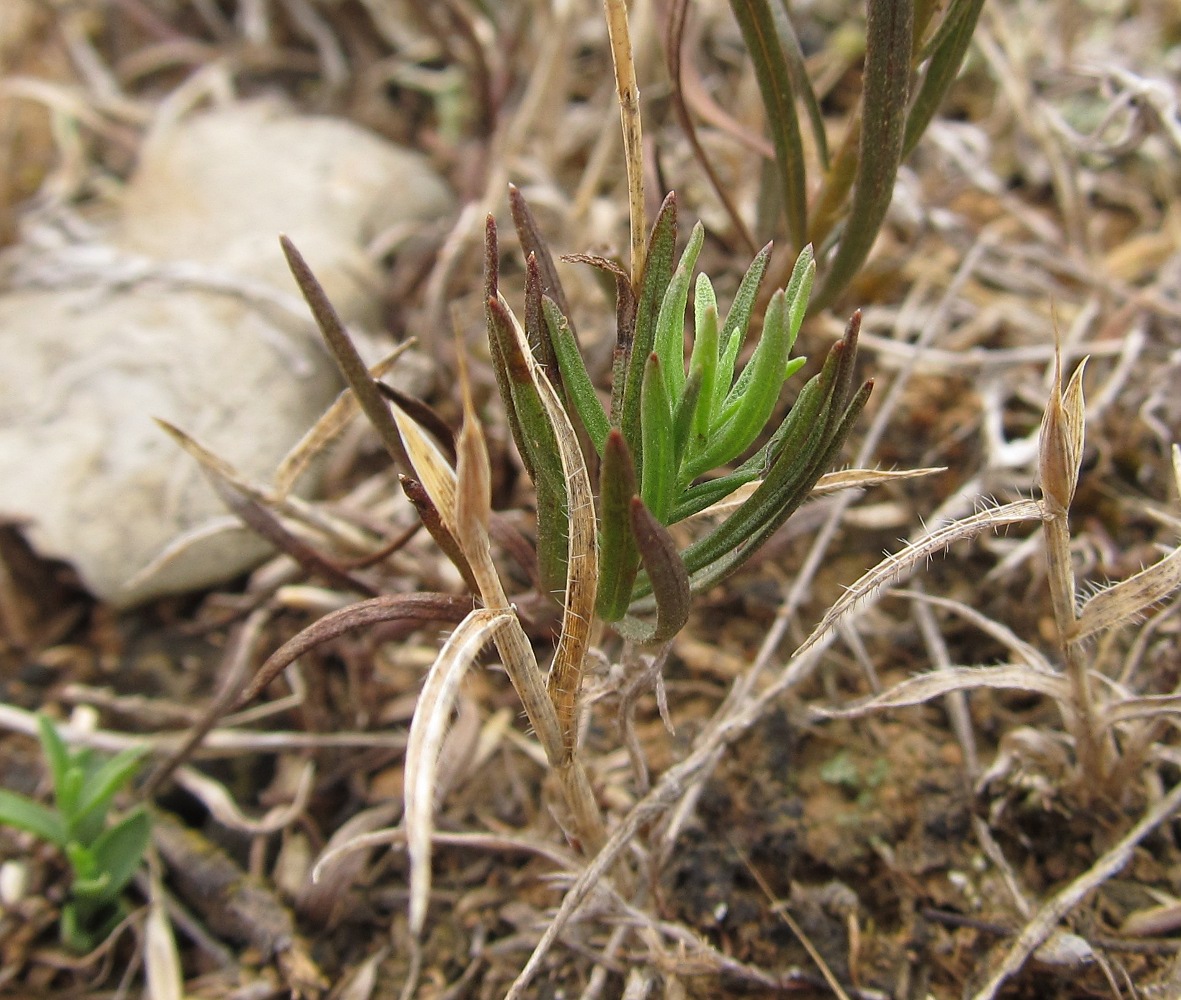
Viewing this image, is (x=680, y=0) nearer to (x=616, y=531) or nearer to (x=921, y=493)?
(x=616, y=531)

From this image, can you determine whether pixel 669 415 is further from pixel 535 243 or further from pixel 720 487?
pixel 535 243

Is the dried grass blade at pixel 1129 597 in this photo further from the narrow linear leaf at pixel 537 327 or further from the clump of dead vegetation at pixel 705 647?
the narrow linear leaf at pixel 537 327

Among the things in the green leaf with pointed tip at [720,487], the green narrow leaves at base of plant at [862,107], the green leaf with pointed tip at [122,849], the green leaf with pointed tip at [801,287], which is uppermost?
the green narrow leaves at base of plant at [862,107]

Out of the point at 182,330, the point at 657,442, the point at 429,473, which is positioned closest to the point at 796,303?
the point at 657,442

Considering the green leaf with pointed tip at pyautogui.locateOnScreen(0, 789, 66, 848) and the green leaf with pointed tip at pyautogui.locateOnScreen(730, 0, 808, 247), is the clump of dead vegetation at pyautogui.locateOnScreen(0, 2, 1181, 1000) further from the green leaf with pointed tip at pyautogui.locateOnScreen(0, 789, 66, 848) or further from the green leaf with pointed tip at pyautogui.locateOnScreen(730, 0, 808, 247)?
the green leaf with pointed tip at pyautogui.locateOnScreen(0, 789, 66, 848)

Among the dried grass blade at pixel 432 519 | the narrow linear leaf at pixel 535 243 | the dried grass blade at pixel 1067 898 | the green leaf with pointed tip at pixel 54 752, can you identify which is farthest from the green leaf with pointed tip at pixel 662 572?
the green leaf with pointed tip at pixel 54 752

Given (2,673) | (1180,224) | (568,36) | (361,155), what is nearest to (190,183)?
(361,155)

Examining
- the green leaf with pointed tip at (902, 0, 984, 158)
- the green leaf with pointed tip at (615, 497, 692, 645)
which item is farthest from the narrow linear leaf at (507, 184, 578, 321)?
the green leaf with pointed tip at (902, 0, 984, 158)

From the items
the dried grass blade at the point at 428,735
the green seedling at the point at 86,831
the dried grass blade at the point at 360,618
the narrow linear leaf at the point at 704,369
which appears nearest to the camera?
the dried grass blade at the point at 428,735
